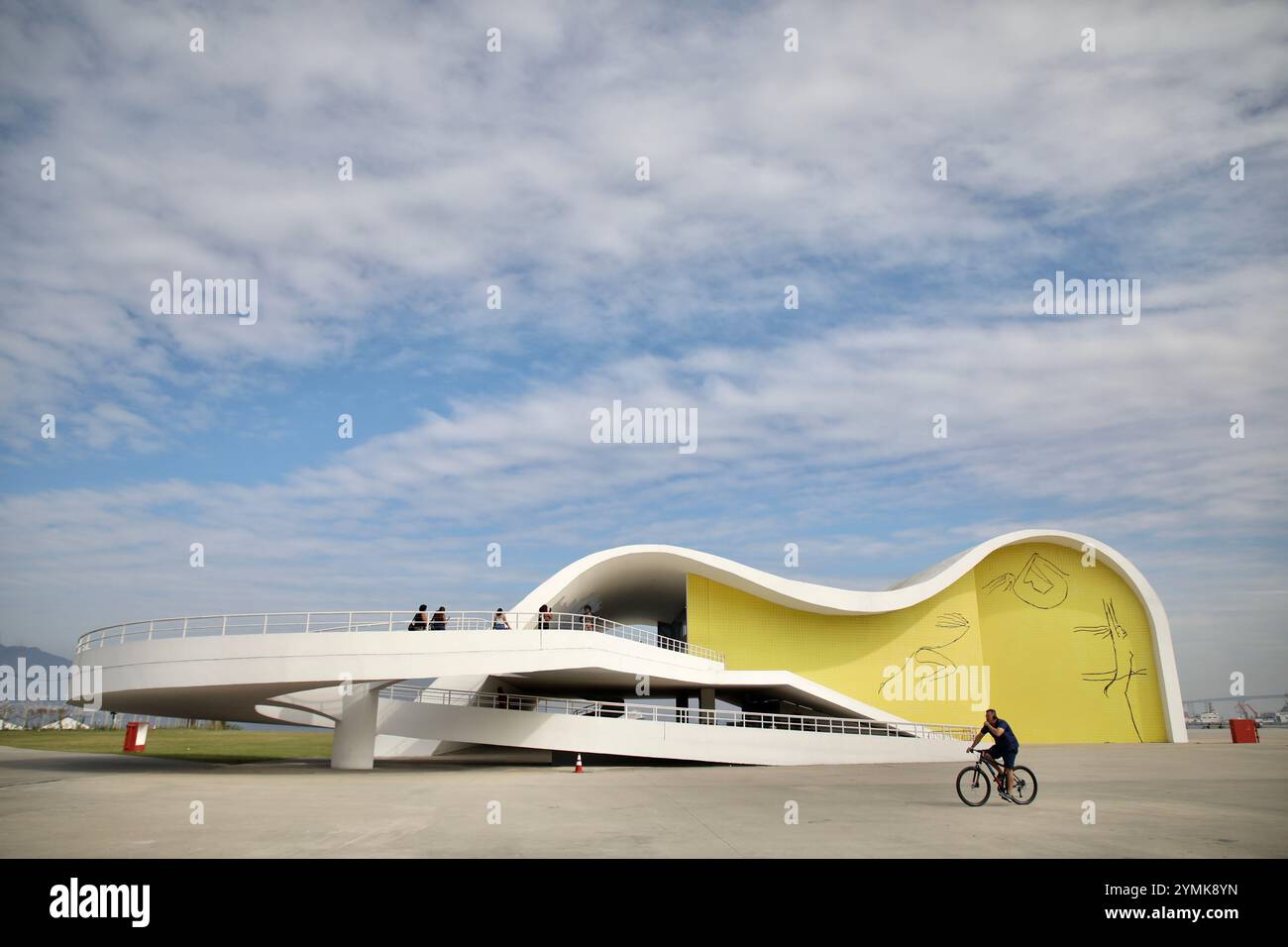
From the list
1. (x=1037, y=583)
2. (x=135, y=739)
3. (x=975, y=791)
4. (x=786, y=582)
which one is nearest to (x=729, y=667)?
(x=786, y=582)

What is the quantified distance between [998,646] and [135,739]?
3132 cm

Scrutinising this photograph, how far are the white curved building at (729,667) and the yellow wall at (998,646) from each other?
68 mm

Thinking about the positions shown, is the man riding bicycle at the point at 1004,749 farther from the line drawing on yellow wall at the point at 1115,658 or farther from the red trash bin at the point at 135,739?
the red trash bin at the point at 135,739

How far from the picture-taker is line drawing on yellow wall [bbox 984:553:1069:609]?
32.8 meters

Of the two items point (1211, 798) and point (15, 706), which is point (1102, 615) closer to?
point (1211, 798)

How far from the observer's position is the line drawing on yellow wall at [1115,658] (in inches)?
1275

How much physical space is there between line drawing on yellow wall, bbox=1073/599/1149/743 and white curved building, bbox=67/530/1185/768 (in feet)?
0.24

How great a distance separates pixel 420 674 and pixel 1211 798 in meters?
13.8

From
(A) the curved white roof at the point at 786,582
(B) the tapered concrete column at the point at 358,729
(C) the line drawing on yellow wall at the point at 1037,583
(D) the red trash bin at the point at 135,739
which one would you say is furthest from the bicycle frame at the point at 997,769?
(D) the red trash bin at the point at 135,739

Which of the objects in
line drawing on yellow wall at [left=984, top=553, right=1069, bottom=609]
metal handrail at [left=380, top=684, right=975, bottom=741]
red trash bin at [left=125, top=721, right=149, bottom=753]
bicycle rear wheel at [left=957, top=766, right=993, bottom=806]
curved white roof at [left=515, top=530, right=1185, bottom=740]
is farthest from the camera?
line drawing on yellow wall at [left=984, top=553, right=1069, bottom=609]

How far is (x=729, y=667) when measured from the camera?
29.9 m

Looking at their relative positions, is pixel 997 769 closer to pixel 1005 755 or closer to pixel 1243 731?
pixel 1005 755

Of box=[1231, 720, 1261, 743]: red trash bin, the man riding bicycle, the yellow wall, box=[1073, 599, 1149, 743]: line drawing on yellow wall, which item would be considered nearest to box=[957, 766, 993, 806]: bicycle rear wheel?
the man riding bicycle

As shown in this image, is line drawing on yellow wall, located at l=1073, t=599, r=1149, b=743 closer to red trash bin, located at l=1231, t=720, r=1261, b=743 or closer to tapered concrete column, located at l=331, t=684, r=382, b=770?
red trash bin, located at l=1231, t=720, r=1261, b=743
